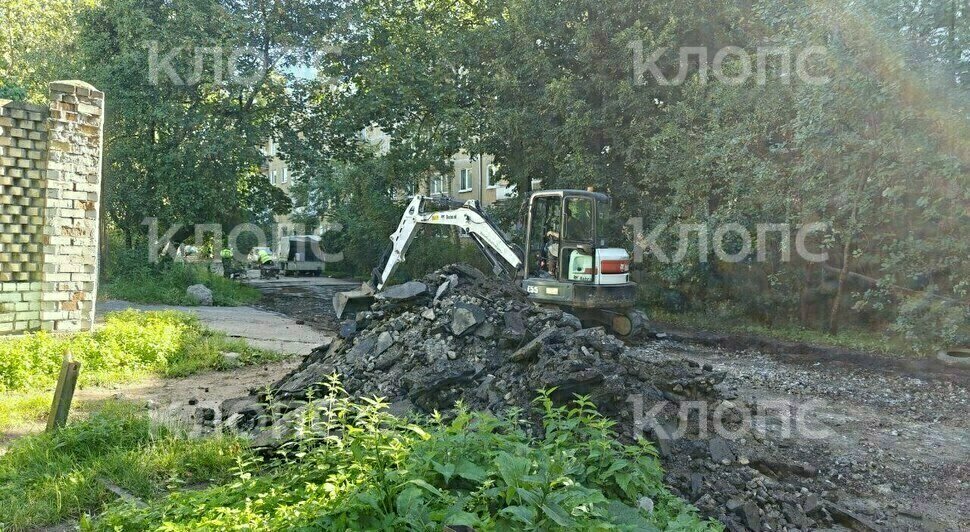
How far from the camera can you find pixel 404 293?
958 centimetres

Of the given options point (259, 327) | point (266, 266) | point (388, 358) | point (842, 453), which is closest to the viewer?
point (842, 453)

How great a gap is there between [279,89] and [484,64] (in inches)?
265

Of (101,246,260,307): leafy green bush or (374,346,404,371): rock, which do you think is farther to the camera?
(101,246,260,307): leafy green bush

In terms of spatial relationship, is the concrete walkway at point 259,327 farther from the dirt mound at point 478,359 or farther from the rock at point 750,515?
the rock at point 750,515

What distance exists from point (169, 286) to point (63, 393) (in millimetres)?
14799

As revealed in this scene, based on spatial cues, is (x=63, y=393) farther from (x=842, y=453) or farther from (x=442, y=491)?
(x=842, y=453)

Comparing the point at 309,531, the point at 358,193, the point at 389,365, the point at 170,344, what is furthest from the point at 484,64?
the point at 309,531

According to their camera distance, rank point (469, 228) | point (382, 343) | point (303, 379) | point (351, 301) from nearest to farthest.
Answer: point (303, 379)
point (382, 343)
point (469, 228)
point (351, 301)

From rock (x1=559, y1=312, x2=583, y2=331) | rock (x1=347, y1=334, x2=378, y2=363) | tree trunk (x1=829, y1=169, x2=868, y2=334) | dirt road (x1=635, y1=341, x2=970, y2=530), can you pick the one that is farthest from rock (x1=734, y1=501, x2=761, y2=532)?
tree trunk (x1=829, y1=169, x2=868, y2=334)

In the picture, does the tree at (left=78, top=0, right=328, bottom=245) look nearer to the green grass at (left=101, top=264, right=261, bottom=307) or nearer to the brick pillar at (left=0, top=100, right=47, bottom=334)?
the green grass at (left=101, top=264, right=261, bottom=307)

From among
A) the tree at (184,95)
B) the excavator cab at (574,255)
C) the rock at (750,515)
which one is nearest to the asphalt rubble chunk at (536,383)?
the rock at (750,515)

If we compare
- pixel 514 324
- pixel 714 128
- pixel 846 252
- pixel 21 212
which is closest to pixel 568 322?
pixel 514 324

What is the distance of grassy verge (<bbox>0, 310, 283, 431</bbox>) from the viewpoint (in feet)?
26.1

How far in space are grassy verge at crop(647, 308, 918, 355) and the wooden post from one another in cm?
1209
